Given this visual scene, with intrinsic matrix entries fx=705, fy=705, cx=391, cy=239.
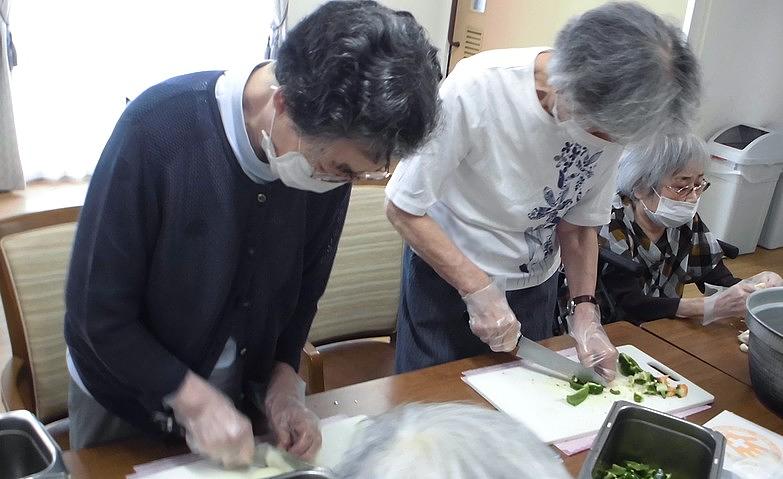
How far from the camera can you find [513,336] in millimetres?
1349

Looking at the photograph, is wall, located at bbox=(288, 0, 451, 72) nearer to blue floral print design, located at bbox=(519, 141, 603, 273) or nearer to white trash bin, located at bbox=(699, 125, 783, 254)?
white trash bin, located at bbox=(699, 125, 783, 254)

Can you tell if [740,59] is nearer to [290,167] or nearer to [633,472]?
[633,472]

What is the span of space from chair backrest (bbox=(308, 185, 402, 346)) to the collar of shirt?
0.81 m

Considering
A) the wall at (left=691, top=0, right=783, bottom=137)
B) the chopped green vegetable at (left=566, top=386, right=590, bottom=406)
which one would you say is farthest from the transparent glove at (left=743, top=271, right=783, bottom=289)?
the wall at (left=691, top=0, right=783, bottom=137)

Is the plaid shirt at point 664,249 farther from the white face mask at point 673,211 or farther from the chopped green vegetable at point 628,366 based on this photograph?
the chopped green vegetable at point 628,366

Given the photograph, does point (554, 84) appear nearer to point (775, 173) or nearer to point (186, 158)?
point (186, 158)

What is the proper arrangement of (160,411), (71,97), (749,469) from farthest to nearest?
(71,97) → (749,469) → (160,411)

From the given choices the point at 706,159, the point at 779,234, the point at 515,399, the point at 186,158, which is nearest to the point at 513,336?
the point at 515,399

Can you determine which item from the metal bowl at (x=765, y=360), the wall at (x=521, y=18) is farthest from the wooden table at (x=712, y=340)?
the wall at (x=521, y=18)

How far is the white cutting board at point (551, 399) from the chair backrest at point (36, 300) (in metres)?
0.79

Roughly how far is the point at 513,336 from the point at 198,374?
60cm

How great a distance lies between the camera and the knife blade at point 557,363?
53.0 inches

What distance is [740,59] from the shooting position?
3.84m

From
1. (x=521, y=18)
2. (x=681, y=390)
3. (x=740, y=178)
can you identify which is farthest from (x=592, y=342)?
→ (x=521, y=18)
